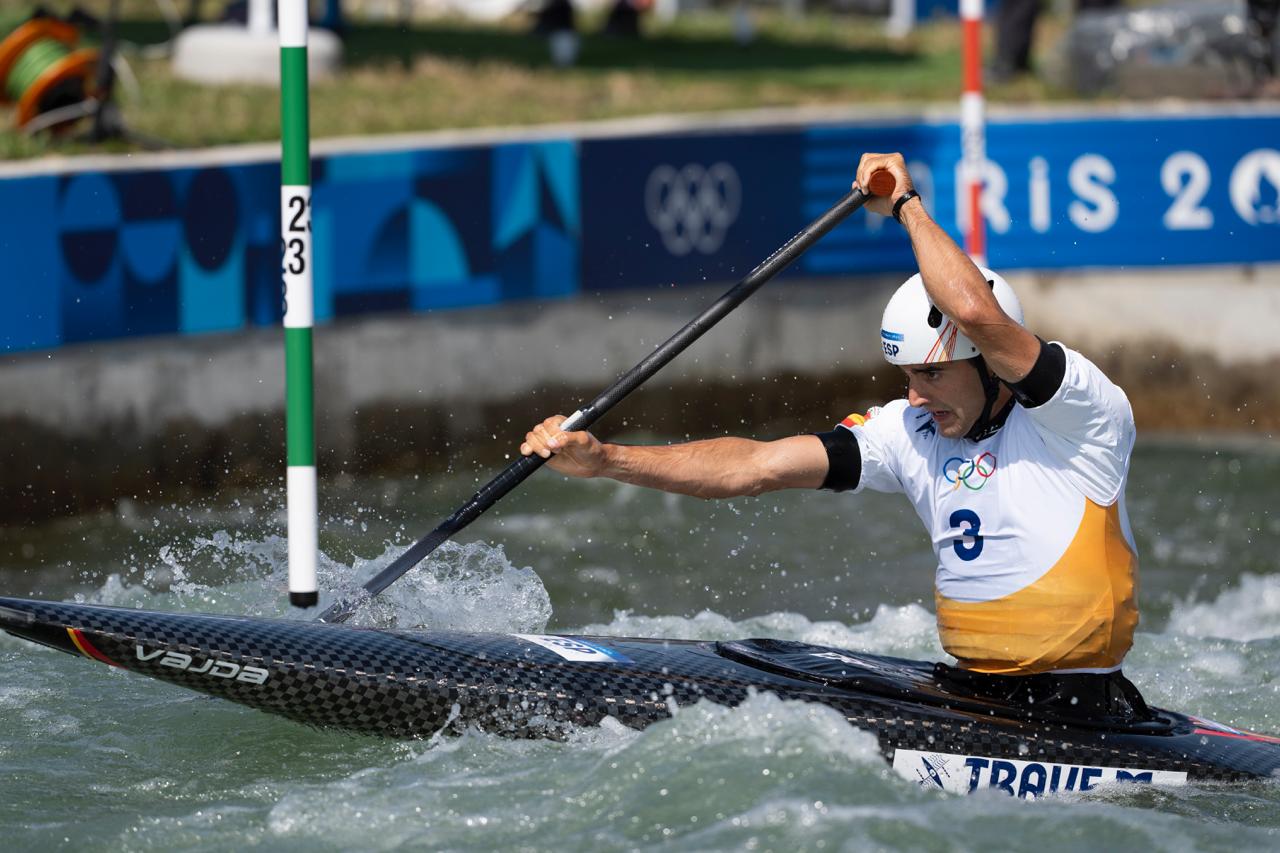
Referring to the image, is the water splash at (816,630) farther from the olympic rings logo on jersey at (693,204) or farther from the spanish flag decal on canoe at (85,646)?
the olympic rings logo on jersey at (693,204)

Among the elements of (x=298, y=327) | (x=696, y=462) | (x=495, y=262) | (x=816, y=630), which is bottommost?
(x=816, y=630)

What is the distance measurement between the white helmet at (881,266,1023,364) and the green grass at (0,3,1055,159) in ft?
19.9

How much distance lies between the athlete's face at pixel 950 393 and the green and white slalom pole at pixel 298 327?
1.92 meters

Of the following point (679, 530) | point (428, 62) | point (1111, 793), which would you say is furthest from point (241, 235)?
point (428, 62)

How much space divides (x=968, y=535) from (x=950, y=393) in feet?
1.22

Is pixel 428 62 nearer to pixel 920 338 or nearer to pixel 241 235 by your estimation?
pixel 241 235

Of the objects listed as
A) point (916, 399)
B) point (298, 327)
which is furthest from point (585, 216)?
point (916, 399)

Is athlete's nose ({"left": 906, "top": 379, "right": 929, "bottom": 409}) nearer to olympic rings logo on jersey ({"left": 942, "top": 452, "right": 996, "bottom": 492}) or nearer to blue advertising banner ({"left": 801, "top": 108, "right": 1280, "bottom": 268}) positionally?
olympic rings logo on jersey ({"left": 942, "top": 452, "right": 996, "bottom": 492})

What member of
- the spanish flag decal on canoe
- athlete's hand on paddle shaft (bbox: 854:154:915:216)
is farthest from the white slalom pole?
the spanish flag decal on canoe

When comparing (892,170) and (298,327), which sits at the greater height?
(892,170)

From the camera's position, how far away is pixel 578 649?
5.04 m

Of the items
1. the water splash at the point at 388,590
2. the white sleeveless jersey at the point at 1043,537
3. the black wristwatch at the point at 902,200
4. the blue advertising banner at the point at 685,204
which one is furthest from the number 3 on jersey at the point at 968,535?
the blue advertising banner at the point at 685,204

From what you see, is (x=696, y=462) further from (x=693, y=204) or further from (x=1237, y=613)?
(x=693, y=204)

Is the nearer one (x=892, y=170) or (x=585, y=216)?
(x=892, y=170)
